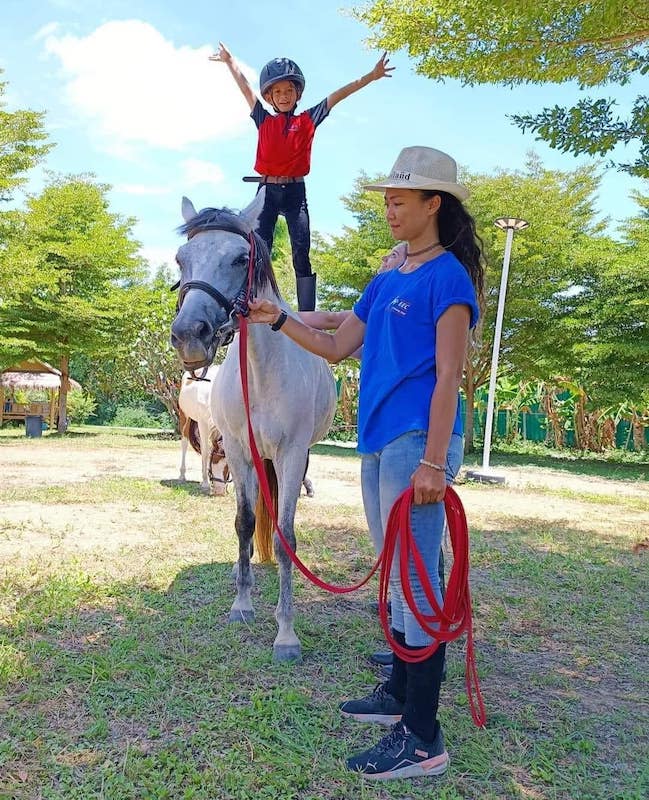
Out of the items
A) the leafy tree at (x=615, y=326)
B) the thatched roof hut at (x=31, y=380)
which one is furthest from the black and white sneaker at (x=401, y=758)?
the thatched roof hut at (x=31, y=380)

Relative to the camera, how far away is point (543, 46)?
5.55 m

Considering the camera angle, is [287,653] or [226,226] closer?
[226,226]

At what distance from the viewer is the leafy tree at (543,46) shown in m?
4.83

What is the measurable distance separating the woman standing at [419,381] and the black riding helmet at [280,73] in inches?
87.0

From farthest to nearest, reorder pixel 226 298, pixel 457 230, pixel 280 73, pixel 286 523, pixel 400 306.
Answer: pixel 280 73 → pixel 286 523 → pixel 226 298 → pixel 457 230 → pixel 400 306

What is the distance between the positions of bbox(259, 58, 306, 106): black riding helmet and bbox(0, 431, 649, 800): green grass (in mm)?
3351

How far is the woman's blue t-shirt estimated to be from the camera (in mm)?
2178

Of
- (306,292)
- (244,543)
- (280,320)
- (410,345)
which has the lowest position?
(244,543)

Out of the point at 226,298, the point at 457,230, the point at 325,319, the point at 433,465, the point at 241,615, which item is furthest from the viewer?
the point at 241,615

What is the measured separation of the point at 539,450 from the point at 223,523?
49.6 feet

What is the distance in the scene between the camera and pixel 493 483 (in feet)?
35.7

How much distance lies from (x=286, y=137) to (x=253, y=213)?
1184 mm

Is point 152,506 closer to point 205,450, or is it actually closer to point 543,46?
point 205,450

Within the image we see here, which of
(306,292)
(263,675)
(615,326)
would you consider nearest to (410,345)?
(263,675)
